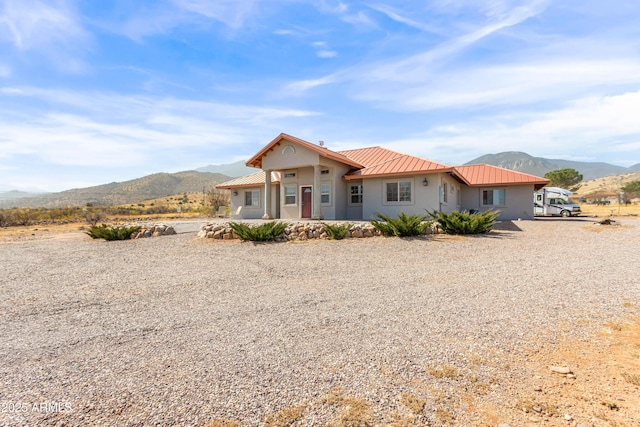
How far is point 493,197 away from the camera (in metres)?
21.1

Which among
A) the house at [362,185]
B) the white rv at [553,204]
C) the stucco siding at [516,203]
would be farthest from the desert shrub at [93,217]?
the white rv at [553,204]

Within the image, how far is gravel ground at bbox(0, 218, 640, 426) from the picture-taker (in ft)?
8.13

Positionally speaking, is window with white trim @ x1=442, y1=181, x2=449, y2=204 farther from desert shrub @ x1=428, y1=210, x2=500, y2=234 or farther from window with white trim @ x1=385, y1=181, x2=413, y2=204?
desert shrub @ x1=428, y1=210, x2=500, y2=234

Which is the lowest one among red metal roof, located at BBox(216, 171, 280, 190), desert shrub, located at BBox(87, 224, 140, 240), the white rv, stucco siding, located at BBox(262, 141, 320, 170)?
desert shrub, located at BBox(87, 224, 140, 240)

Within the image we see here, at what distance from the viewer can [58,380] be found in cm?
283

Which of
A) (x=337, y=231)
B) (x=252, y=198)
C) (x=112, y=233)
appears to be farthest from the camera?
(x=252, y=198)

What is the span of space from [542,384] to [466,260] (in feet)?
18.9

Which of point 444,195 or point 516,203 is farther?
point 516,203

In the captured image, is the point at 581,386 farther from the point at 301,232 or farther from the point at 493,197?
the point at 493,197

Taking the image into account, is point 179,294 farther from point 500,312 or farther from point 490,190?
point 490,190

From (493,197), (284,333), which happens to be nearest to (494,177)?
(493,197)

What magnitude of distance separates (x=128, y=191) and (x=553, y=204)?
72.2 metres

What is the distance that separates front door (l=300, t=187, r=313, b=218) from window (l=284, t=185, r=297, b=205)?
0.58 meters

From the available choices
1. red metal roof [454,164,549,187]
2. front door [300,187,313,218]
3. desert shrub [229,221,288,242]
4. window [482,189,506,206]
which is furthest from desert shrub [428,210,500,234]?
window [482,189,506,206]
